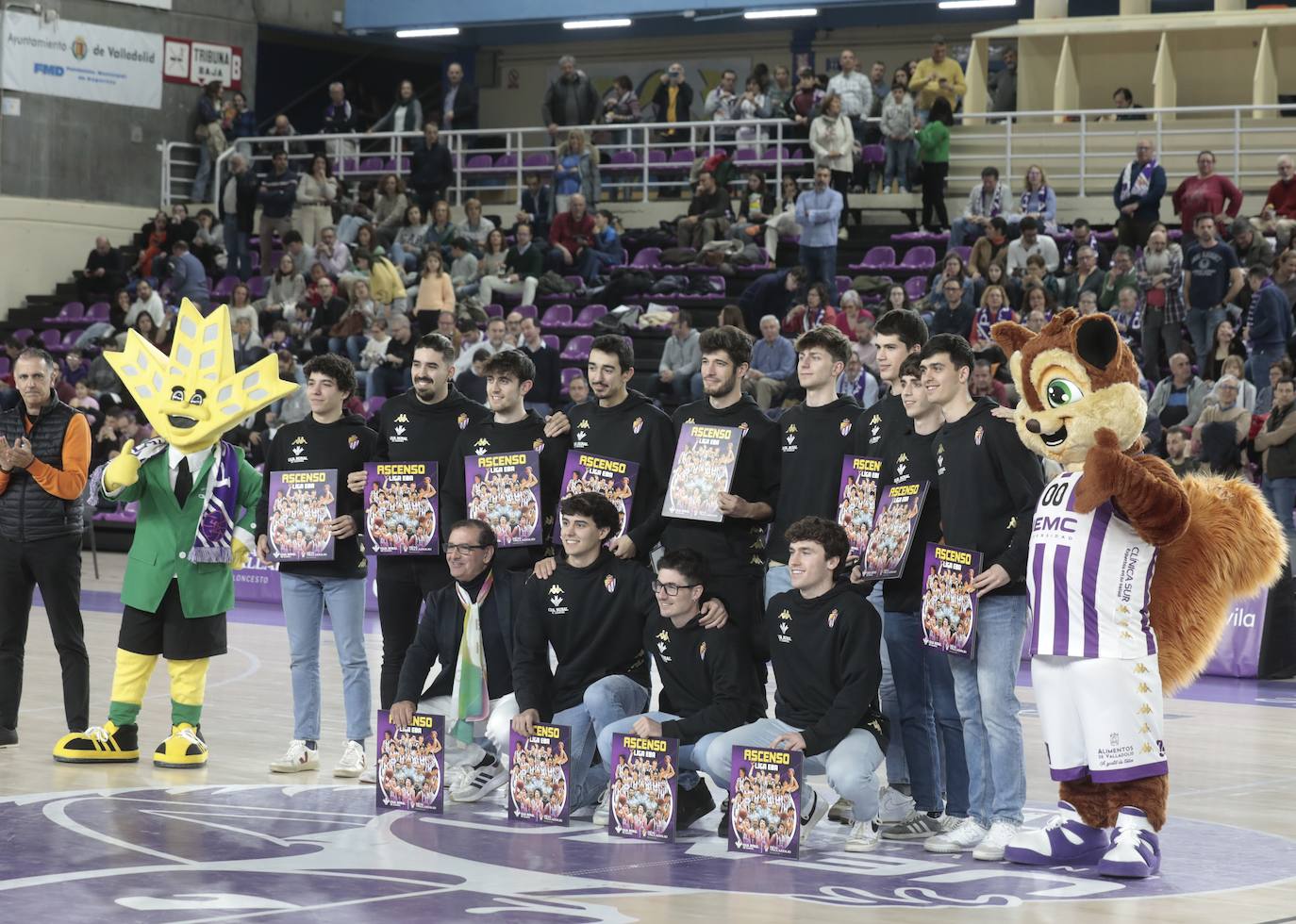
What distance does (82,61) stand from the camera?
2558 cm

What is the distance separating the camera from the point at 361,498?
8.63 m

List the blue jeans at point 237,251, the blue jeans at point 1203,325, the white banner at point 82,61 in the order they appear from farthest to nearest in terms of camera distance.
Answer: the white banner at point 82,61
the blue jeans at point 237,251
the blue jeans at point 1203,325

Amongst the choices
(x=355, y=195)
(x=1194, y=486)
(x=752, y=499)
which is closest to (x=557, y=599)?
(x=752, y=499)

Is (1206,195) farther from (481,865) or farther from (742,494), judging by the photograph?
(481,865)

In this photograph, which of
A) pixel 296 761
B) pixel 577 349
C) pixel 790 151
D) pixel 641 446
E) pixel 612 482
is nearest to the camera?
pixel 612 482

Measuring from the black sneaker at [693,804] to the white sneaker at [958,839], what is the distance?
0.91 meters

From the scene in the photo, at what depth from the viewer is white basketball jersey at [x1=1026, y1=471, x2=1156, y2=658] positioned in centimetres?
664

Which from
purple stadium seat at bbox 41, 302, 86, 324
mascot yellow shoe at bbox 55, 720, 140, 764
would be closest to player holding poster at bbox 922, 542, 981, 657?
mascot yellow shoe at bbox 55, 720, 140, 764

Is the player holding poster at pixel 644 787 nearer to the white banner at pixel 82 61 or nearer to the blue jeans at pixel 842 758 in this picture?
the blue jeans at pixel 842 758

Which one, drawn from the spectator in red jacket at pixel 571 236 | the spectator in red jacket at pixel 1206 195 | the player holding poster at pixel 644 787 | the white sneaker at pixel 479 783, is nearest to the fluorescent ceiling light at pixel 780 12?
the spectator in red jacket at pixel 571 236

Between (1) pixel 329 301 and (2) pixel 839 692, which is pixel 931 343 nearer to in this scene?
(2) pixel 839 692

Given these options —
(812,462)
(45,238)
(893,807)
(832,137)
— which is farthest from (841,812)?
(45,238)

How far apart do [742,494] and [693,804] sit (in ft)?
4.26

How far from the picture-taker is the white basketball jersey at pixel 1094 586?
6641 mm
